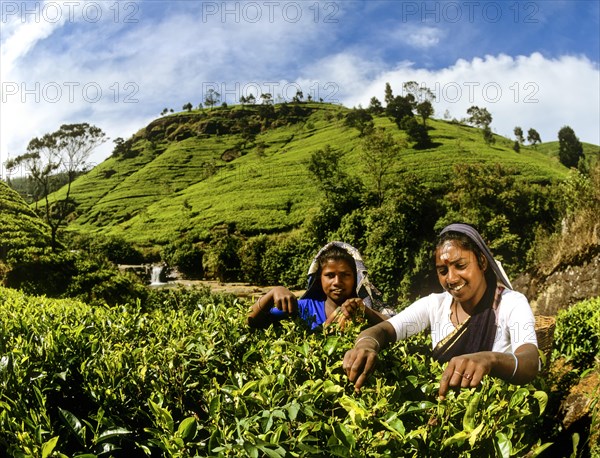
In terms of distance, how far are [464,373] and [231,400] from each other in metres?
0.79

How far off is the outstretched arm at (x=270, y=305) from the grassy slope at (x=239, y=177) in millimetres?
31513

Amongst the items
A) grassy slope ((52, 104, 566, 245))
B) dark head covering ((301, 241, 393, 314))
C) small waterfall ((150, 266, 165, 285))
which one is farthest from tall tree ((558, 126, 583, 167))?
dark head covering ((301, 241, 393, 314))

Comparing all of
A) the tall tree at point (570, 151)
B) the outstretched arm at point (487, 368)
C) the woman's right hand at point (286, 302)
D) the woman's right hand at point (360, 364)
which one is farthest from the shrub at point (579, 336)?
the tall tree at point (570, 151)

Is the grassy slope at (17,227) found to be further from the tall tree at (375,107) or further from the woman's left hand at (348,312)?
the tall tree at (375,107)

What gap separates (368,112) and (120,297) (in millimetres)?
64839

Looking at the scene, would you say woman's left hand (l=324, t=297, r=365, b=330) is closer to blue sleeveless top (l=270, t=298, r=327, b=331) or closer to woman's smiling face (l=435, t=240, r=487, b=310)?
blue sleeveless top (l=270, t=298, r=327, b=331)

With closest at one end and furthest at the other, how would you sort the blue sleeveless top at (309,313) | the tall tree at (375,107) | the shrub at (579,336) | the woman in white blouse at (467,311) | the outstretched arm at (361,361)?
the outstretched arm at (361,361), the woman in white blouse at (467,311), the blue sleeveless top at (309,313), the shrub at (579,336), the tall tree at (375,107)

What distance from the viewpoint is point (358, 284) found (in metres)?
3.04

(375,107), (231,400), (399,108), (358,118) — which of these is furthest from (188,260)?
(375,107)

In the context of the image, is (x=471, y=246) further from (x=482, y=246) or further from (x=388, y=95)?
(x=388, y=95)

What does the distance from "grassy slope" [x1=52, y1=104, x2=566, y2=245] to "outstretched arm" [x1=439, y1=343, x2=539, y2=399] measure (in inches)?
1268

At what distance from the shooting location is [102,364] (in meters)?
2.07

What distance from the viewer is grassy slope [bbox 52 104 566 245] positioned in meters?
43.2

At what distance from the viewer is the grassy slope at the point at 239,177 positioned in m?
43.2
